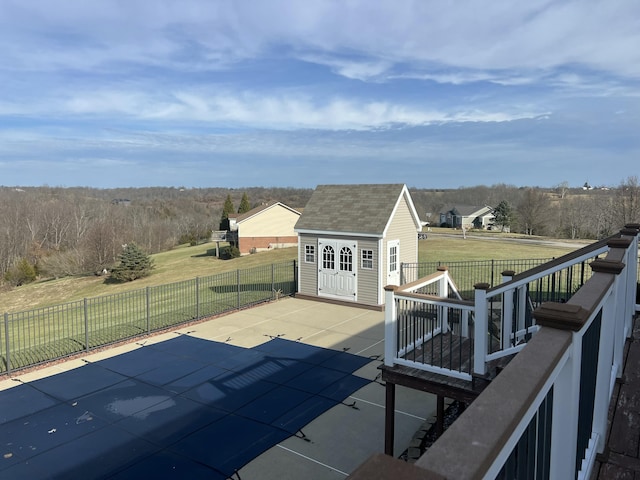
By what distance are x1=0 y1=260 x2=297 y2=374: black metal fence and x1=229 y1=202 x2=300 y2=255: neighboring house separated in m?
13.5

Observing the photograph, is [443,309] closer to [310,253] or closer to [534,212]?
[310,253]

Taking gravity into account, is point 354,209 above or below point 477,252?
above

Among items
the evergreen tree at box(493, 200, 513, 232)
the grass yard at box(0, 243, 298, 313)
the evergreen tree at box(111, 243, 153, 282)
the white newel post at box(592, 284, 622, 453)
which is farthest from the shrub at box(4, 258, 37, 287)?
the evergreen tree at box(493, 200, 513, 232)

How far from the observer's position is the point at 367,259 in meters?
15.3

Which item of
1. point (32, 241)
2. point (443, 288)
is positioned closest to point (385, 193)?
point (443, 288)

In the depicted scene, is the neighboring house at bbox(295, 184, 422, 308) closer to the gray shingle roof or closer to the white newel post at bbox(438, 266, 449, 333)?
the gray shingle roof

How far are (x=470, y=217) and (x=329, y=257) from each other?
5912 centimetres

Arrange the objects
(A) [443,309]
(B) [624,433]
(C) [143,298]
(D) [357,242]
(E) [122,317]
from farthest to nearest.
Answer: (C) [143,298] → (E) [122,317] → (D) [357,242] → (A) [443,309] → (B) [624,433]

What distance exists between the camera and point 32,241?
52.4 metres

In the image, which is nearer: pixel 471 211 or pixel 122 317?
pixel 122 317

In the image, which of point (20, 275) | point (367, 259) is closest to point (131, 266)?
point (20, 275)

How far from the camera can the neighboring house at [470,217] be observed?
69.6 meters

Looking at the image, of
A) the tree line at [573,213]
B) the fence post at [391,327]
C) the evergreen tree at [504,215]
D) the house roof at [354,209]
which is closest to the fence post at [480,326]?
the fence post at [391,327]

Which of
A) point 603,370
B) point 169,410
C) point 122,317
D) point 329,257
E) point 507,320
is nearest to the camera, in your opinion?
point 603,370
